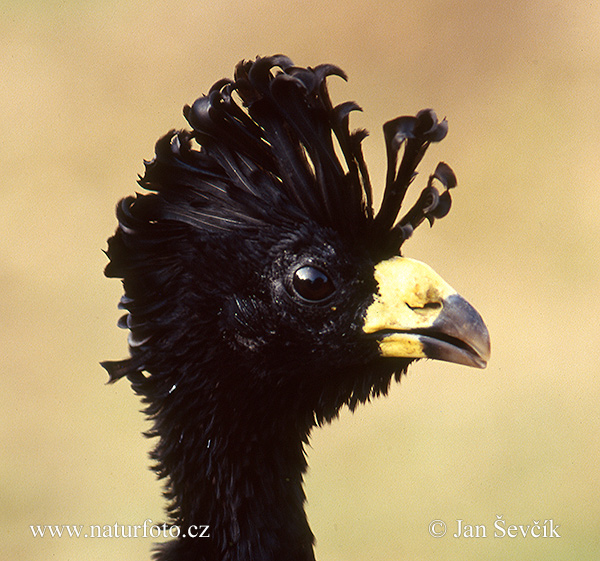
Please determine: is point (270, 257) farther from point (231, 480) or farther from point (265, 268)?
point (231, 480)

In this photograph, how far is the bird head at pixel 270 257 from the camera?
2.55m

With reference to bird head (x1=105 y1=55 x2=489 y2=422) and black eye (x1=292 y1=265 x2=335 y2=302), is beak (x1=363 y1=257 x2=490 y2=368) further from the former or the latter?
black eye (x1=292 y1=265 x2=335 y2=302)

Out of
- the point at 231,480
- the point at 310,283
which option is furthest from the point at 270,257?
the point at 231,480

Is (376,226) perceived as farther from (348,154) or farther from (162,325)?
(162,325)

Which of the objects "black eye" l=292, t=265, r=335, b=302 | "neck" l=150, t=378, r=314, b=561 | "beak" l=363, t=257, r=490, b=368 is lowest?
"neck" l=150, t=378, r=314, b=561

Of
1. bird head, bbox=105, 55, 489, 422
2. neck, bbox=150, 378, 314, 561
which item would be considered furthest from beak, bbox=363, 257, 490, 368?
neck, bbox=150, 378, 314, 561

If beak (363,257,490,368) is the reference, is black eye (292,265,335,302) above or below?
above

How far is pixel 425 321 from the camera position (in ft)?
8.25

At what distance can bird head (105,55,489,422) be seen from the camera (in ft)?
8.36

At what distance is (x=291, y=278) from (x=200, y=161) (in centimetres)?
48

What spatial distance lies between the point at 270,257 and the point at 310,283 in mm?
154

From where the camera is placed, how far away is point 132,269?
2598 mm

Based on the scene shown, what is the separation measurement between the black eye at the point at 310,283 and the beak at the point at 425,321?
0.54 ft

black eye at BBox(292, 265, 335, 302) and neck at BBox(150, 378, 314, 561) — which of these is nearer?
black eye at BBox(292, 265, 335, 302)
